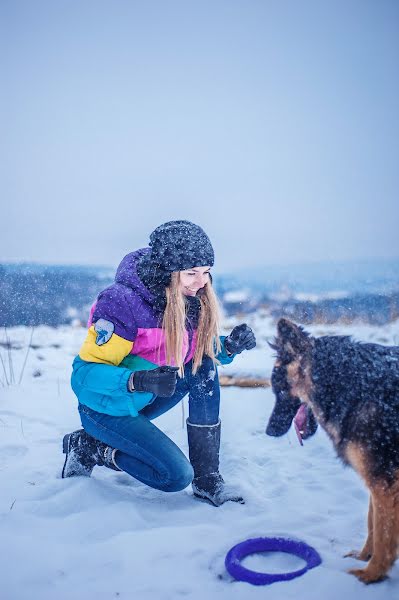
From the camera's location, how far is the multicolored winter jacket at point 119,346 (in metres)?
2.66

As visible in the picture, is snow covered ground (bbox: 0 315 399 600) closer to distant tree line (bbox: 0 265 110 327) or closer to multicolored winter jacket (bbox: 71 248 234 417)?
multicolored winter jacket (bbox: 71 248 234 417)

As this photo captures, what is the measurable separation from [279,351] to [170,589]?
133cm

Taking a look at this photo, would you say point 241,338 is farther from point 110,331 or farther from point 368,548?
point 368,548

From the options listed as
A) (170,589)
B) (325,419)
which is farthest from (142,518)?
(325,419)

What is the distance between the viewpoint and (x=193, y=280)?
2961 millimetres

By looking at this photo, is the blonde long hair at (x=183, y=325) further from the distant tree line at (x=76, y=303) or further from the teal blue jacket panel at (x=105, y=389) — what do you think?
the distant tree line at (x=76, y=303)

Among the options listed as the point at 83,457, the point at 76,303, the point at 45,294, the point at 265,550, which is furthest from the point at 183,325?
the point at 76,303

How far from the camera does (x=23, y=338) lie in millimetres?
8430

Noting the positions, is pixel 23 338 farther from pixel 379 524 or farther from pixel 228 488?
pixel 379 524

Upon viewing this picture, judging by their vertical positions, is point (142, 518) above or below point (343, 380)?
below

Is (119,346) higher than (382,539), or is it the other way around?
(119,346)

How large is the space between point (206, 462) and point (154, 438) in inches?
19.0

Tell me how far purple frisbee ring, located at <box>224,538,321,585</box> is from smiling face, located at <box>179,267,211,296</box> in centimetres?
159

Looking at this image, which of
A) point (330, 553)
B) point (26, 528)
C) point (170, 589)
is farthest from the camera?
point (26, 528)
